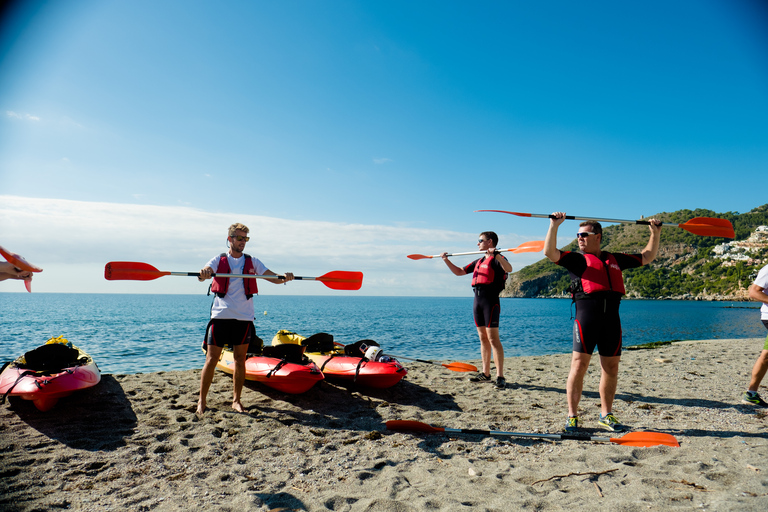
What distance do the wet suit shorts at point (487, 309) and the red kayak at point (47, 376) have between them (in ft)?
17.7

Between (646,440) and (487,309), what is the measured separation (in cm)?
276

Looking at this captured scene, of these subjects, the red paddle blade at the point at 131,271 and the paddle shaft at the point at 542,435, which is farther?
the red paddle blade at the point at 131,271

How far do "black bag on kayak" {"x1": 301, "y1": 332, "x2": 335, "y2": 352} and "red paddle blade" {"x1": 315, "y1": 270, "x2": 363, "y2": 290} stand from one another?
1252 millimetres

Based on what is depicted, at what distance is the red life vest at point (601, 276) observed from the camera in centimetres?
391

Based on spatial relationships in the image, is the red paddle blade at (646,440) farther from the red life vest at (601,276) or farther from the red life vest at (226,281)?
the red life vest at (226,281)

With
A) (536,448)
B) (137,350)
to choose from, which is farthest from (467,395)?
(137,350)

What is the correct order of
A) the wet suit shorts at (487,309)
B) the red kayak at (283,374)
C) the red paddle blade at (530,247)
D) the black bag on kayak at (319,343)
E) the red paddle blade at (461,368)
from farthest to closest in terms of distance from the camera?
the red paddle blade at (461,368)
the black bag on kayak at (319,343)
the wet suit shorts at (487,309)
the red paddle blade at (530,247)
the red kayak at (283,374)

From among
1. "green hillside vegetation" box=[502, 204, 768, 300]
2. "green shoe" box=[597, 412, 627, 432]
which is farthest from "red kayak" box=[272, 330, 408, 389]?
"green hillside vegetation" box=[502, 204, 768, 300]

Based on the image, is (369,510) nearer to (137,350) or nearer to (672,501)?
(672,501)

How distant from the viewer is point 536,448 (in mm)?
3650

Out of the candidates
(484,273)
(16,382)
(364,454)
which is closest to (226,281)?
(364,454)

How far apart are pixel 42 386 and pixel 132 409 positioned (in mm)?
959

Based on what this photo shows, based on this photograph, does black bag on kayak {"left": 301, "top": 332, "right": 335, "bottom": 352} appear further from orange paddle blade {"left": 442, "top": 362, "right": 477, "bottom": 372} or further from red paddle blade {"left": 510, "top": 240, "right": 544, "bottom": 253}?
red paddle blade {"left": 510, "top": 240, "right": 544, "bottom": 253}

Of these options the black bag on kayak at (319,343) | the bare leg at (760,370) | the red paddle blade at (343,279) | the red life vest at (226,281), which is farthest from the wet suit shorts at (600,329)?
the black bag on kayak at (319,343)
